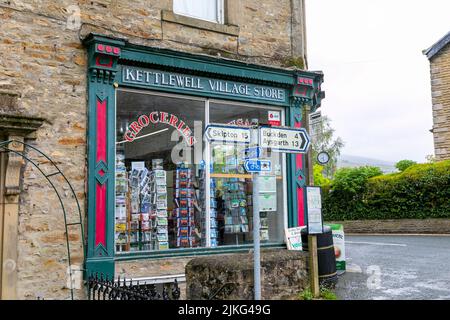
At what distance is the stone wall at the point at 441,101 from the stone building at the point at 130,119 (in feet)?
56.8

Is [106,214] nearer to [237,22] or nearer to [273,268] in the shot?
[273,268]

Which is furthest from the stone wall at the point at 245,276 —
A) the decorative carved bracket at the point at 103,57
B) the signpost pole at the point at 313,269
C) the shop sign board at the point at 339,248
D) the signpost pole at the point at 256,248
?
the shop sign board at the point at 339,248

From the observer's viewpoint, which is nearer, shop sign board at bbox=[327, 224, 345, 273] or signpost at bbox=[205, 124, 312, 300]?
signpost at bbox=[205, 124, 312, 300]

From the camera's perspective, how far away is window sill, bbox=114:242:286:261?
7.57m

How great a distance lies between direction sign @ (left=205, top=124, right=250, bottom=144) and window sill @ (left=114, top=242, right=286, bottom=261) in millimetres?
3323

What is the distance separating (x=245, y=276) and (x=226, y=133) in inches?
59.2

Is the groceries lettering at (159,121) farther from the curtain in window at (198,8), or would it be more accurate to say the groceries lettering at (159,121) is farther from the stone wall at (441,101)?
the stone wall at (441,101)

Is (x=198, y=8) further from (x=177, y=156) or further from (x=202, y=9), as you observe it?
(x=177, y=156)

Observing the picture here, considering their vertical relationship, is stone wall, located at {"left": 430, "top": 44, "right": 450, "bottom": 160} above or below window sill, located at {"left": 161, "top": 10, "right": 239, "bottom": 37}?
above

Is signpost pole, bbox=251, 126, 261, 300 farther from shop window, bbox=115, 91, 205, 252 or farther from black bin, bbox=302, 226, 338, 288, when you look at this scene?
shop window, bbox=115, 91, 205, 252

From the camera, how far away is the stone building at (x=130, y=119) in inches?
270

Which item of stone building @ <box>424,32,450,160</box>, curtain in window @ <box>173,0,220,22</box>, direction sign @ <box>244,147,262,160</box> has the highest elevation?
stone building @ <box>424,32,450,160</box>

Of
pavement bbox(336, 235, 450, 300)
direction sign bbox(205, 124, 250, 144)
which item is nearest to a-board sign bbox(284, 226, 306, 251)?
pavement bbox(336, 235, 450, 300)

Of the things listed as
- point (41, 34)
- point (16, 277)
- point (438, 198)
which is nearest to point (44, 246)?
point (16, 277)
